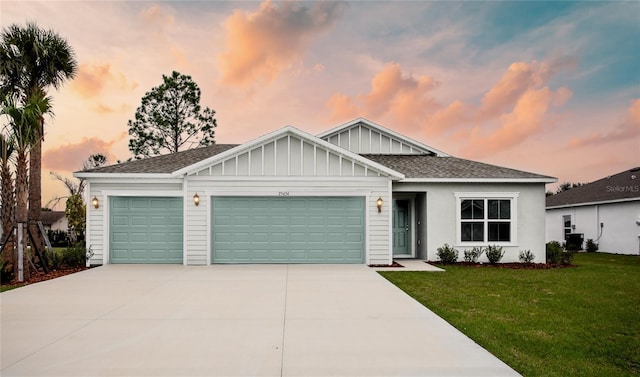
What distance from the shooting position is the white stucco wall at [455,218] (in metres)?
13.3

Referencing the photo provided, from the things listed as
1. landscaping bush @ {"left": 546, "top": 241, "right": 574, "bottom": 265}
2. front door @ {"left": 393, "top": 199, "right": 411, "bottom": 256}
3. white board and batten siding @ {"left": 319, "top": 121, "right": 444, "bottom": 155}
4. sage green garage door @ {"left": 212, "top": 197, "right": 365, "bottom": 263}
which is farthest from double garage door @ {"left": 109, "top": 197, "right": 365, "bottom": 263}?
landscaping bush @ {"left": 546, "top": 241, "right": 574, "bottom": 265}

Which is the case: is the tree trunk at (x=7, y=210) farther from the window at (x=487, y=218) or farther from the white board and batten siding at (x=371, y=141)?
the window at (x=487, y=218)

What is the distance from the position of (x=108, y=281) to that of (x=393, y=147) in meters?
12.2

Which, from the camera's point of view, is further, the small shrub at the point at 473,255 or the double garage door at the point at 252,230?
the small shrub at the point at 473,255

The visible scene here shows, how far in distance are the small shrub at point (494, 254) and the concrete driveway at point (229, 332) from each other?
20.0ft

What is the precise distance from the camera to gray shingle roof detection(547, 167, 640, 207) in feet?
63.0

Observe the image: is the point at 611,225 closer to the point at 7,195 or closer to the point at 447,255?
the point at 447,255

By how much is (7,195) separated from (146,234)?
14.9ft

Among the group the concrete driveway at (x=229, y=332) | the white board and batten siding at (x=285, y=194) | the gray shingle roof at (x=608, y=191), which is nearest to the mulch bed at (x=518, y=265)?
the white board and batten siding at (x=285, y=194)

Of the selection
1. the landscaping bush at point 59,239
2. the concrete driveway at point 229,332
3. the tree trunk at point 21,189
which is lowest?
the landscaping bush at point 59,239

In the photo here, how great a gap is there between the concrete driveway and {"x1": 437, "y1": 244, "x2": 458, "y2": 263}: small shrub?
496cm

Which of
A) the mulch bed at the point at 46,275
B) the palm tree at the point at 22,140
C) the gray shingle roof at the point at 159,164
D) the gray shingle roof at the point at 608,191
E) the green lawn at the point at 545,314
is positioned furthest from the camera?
the gray shingle roof at the point at 608,191

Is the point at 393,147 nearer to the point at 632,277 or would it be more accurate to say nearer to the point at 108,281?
the point at 632,277

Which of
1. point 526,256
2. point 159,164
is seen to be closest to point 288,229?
point 159,164
